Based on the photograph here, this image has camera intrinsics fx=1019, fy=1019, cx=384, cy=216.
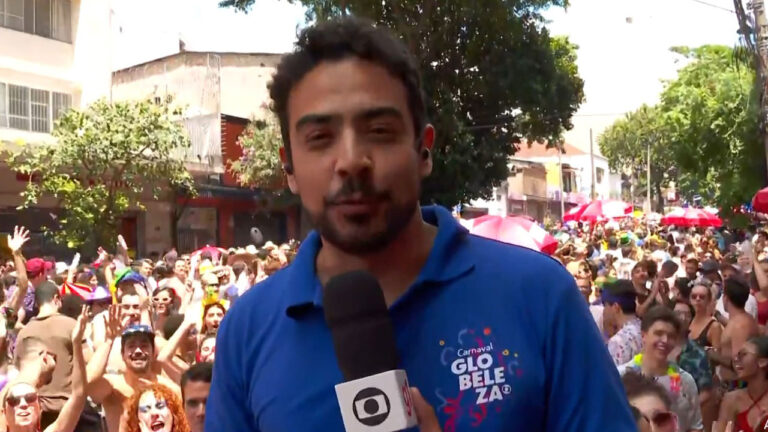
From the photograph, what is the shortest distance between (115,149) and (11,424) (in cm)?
1852

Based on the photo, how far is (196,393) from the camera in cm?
502

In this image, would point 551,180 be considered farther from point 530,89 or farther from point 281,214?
point 530,89

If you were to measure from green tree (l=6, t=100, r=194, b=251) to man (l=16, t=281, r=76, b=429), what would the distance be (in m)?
16.0

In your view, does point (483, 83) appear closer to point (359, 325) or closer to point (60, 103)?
point (60, 103)

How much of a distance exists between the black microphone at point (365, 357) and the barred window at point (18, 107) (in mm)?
25613

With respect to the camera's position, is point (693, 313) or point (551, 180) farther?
point (551, 180)

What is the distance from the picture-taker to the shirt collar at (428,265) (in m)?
1.80

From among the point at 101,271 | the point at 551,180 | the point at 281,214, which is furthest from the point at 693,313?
the point at 551,180

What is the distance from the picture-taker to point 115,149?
23.5 m

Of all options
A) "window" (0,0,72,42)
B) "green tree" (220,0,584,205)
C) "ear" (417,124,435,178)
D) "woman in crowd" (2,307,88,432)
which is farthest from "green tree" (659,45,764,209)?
"ear" (417,124,435,178)

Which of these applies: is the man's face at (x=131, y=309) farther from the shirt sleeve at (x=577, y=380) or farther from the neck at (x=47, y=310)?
the shirt sleeve at (x=577, y=380)

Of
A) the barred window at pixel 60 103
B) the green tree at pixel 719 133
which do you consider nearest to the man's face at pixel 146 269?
the green tree at pixel 719 133

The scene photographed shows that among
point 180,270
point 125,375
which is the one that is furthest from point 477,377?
point 180,270

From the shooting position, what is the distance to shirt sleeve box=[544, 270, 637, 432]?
1663 mm
